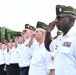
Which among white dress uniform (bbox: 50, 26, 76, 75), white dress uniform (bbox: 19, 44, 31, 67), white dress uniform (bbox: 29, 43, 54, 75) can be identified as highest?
white dress uniform (bbox: 50, 26, 76, 75)

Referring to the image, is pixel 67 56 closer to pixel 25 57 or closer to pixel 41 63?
pixel 41 63

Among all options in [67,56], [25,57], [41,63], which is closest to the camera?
[67,56]

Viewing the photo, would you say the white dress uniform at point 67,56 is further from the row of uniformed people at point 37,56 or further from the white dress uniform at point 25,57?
the white dress uniform at point 25,57

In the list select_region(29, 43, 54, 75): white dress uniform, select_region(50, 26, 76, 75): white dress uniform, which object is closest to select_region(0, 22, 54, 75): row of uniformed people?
select_region(29, 43, 54, 75): white dress uniform

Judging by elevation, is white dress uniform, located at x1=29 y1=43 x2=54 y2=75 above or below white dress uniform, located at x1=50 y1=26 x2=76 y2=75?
below

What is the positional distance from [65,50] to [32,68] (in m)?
1.59

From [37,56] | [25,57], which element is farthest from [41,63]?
[25,57]

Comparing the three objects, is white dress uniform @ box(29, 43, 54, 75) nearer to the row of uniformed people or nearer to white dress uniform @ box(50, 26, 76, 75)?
the row of uniformed people

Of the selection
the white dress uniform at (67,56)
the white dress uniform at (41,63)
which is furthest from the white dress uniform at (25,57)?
the white dress uniform at (67,56)

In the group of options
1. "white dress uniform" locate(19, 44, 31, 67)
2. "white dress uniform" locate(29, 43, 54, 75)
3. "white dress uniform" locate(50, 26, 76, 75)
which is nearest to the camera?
"white dress uniform" locate(50, 26, 76, 75)

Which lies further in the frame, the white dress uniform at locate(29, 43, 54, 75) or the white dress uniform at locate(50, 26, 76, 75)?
the white dress uniform at locate(29, 43, 54, 75)

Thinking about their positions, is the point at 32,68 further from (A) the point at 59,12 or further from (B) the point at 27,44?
(B) the point at 27,44

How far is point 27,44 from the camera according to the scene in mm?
7676

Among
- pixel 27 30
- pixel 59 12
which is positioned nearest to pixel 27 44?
pixel 27 30
